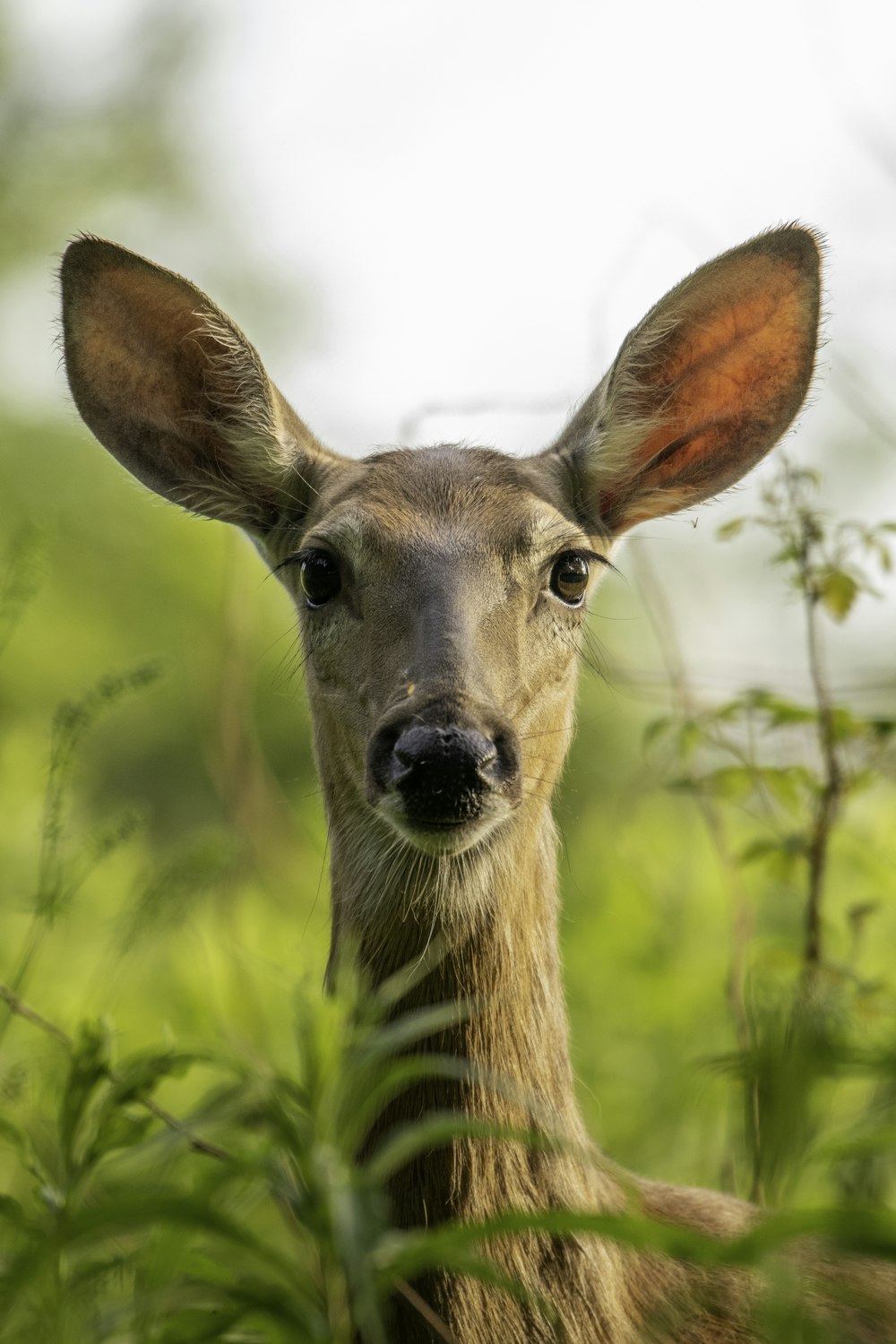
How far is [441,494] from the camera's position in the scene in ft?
14.1

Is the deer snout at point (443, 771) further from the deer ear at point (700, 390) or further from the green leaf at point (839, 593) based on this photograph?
the deer ear at point (700, 390)

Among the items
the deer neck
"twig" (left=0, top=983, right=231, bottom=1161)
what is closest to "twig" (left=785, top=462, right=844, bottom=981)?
the deer neck

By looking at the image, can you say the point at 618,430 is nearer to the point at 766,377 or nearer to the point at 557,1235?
the point at 766,377

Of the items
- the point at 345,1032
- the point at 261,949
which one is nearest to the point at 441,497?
the point at 345,1032

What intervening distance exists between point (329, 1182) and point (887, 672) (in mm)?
3901

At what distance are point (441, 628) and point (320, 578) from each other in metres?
0.63

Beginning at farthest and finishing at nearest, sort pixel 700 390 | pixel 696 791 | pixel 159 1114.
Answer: pixel 700 390
pixel 696 791
pixel 159 1114

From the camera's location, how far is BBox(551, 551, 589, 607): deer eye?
4270 millimetres

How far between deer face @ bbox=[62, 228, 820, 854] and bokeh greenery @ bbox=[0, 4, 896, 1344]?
37cm

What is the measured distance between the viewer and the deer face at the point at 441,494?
347 cm

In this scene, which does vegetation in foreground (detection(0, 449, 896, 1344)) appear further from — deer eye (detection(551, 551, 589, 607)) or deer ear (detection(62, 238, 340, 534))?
deer ear (detection(62, 238, 340, 534))

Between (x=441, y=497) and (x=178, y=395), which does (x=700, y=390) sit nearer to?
(x=441, y=497)

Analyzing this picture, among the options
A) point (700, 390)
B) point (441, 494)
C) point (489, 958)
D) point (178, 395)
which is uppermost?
point (178, 395)

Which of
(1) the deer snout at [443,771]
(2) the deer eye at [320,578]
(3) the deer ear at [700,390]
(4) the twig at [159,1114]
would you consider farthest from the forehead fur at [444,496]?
(4) the twig at [159,1114]
